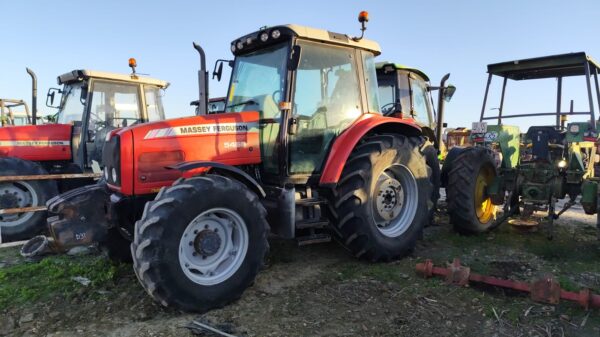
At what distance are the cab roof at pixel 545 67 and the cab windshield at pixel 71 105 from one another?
6.35 meters

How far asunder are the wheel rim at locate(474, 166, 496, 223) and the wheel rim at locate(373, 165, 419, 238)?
136 cm

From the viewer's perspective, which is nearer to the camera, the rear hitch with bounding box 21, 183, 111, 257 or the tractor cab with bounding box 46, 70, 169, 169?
the rear hitch with bounding box 21, 183, 111, 257

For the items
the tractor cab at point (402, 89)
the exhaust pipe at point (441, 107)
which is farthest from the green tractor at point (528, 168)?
the tractor cab at point (402, 89)

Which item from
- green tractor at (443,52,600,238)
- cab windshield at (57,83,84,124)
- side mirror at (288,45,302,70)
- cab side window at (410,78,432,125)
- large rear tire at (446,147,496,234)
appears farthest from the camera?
cab side window at (410,78,432,125)

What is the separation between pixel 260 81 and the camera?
14.5 ft

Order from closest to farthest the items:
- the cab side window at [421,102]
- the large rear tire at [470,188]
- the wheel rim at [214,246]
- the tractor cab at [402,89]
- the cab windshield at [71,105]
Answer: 1. the wheel rim at [214,246]
2. the large rear tire at [470,188]
3. the cab windshield at [71,105]
4. the tractor cab at [402,89]
5. the cab side window at [421,102]

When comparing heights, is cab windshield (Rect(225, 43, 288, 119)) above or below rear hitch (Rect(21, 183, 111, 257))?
above

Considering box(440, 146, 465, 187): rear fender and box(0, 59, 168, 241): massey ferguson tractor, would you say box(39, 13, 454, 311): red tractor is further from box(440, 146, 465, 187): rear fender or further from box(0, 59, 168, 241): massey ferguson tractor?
box(0, 59, 168, 241): massey ferguson tractor

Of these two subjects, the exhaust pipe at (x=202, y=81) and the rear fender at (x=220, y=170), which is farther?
the exhaust pipe at (x=202, y=81)

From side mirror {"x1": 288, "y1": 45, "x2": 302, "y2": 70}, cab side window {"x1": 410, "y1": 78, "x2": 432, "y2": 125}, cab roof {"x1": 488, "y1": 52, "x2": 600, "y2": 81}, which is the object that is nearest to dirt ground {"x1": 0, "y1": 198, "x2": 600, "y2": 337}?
side mirror {"x1": 288, "y1": 45, "x2": 302, "y2": 70}

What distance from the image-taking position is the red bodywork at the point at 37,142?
6.46 meters

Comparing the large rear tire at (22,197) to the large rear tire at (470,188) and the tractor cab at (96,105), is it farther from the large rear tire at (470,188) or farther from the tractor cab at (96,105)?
the large rear tire at (470,188)

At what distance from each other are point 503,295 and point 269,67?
9.76ft

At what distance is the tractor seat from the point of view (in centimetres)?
544
